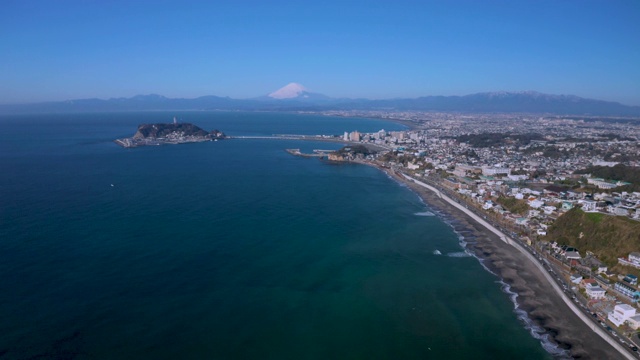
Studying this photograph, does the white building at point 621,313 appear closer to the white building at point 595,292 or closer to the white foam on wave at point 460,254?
the white building at point 595,292

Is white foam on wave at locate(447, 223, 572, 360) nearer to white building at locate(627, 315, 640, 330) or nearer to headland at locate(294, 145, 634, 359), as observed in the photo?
headland at locate(294, 145, 634, 359)

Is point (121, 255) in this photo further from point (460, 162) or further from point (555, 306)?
point (460, 162)

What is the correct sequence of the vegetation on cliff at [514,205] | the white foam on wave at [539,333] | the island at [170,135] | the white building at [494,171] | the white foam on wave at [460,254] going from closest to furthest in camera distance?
the white foam on wave at [539,333] < the white foam on wave at [460,254] < the vegetation on cliff at [514,205] < the white building at [494,171] < the island at [170,135]

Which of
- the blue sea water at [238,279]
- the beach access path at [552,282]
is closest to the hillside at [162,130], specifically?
the blue sea water at [238,279]

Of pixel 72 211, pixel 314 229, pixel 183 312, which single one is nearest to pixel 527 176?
pixel 314 229

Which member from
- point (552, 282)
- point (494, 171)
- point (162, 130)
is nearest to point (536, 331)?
point (552, 282)

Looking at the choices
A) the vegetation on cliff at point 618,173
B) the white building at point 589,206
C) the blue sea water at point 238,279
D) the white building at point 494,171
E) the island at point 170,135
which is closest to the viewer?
the blue sea water at point 238,279

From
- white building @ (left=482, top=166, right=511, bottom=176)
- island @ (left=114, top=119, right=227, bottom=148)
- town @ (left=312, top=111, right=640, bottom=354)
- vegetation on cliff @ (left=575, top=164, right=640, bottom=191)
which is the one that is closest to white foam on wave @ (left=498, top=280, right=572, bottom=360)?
town @ (left=312, top=111, right=640, bottom=354)

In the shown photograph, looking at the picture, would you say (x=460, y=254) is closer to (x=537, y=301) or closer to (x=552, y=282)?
(x=552, y=282)
